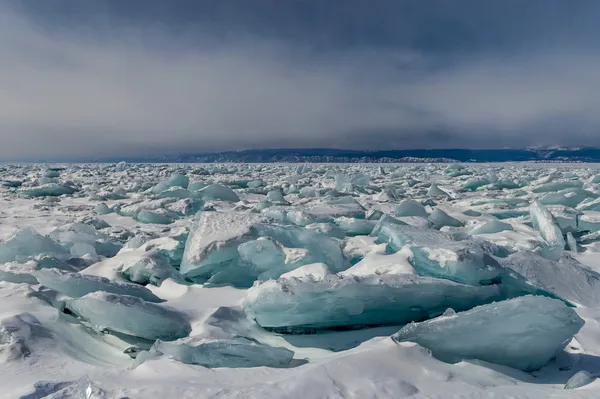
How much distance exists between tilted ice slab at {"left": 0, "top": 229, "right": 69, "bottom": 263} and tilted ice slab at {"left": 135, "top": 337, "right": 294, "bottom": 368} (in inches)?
89.8

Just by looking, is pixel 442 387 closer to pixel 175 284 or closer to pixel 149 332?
pixel 149 332

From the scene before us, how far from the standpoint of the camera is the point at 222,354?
5.75 ft

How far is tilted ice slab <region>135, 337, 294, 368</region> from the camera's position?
173cm

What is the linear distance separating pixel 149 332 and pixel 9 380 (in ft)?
1.97

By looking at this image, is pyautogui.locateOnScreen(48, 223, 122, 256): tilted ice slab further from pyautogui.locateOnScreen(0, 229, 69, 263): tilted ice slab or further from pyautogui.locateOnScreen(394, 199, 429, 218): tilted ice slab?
pyautogui.locateOnScreen(394, 199, 429, 218): tilted ice slab

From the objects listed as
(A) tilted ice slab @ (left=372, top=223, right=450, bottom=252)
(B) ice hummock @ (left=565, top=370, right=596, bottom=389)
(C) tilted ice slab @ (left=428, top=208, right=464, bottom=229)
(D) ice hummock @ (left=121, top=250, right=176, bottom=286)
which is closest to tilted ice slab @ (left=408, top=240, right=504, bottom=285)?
(A) tilted ice slab @ (left=372, top=223, right=450, bottom=252)

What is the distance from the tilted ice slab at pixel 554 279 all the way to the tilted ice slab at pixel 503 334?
773 millimetres

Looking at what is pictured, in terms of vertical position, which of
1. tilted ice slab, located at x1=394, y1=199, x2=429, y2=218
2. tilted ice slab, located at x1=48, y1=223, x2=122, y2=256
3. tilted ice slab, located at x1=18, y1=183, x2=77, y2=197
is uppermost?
tilted ice slab, located at x1=394, y1=199, x2=429, y2=218

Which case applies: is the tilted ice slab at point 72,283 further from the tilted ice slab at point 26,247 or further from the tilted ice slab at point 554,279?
the tilted ice slab at point 554,279

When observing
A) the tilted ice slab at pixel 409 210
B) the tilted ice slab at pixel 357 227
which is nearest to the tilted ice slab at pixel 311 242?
the tilted ice slab at pixel 357 227

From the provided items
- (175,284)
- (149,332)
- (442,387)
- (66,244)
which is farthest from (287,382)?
(66,244)

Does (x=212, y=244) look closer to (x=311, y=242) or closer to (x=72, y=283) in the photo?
(x=311, y=242)

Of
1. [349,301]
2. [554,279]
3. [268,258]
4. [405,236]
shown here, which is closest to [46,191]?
[268,258]

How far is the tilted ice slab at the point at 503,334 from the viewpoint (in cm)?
186
